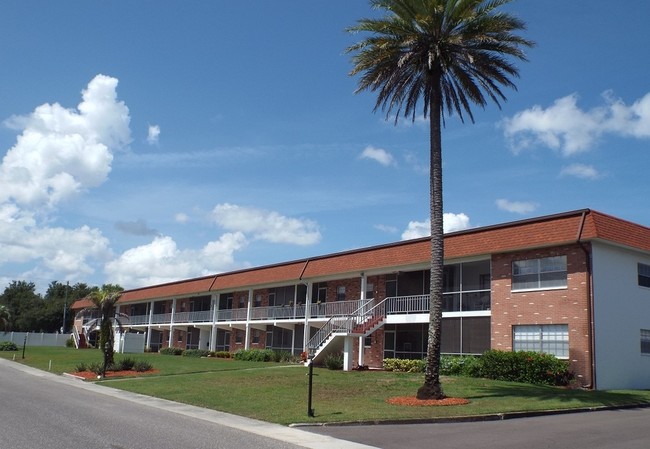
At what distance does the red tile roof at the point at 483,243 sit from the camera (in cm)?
2412

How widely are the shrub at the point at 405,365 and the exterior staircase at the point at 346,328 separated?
180cm

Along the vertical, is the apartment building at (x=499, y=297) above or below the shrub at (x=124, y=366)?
above

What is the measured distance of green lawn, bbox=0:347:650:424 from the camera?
16719 millimetres

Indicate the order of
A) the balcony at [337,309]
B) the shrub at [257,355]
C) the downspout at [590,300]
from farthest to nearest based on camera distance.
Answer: the shrub at [257,355], the balcony at [337,309], the downspout at [590,300]

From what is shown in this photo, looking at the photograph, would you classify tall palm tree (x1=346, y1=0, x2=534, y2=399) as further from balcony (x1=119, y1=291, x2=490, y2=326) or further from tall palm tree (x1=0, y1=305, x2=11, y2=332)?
tall palm tree (x1=0, y1=305, x2=11, y2=332)

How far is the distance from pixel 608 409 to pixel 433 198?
7.94 meters

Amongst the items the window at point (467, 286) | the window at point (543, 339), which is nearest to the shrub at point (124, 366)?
the window at point (467, 286)

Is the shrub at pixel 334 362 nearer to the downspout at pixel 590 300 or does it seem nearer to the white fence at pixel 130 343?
the downspout at pixel 590 300

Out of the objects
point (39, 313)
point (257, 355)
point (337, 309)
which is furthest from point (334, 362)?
point (39, 313)

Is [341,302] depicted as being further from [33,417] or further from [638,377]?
[33,417]

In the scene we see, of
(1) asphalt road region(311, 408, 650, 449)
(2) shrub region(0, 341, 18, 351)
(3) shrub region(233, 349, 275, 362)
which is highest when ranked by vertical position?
(3) shrub region(233, 349, 275, 362)

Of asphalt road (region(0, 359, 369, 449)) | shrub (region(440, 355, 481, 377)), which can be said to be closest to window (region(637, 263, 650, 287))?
shrub (region(440, 355, 481, 377))

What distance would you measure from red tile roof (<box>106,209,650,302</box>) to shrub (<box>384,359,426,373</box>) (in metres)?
4.63

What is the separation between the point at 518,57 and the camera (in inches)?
804
